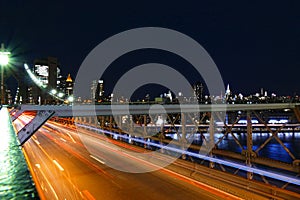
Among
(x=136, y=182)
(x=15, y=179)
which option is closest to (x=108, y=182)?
(x=136, y=182)

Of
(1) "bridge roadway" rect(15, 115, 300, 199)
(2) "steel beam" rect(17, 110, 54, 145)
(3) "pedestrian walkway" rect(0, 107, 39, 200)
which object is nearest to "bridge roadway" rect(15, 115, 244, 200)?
(1) "bridge roadway" rect(15, 115, 300, 199)

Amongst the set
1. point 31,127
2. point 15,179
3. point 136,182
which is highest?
point 15,179

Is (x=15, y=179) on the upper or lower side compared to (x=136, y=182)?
upper

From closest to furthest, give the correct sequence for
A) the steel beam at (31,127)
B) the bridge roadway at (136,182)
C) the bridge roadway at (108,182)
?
1. the steel beam at (31,127)
2. the bridge roadway at (136,182)
3. the bridge roadway at (108,182)

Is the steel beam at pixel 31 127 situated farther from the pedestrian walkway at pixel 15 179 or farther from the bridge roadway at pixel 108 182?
the pedestrian walkway at pixel 15 179

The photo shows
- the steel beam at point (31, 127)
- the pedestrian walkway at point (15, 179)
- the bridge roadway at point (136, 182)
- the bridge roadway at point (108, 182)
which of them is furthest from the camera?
the bridge roadway at point (108, 182)

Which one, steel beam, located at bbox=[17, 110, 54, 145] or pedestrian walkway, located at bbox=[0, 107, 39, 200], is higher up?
pedestrian walkway, located at bbox=[0, 107, 39, 200]

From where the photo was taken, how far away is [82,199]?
982 centimetres

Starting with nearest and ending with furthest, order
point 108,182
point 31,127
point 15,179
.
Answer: point 15,179, point 31,127, point 108,182

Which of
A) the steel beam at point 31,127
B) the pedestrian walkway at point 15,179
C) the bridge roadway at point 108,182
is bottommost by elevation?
the bridge roadway at point 108,182

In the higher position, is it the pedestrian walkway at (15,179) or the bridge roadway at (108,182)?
the pedestrian walkway at (15,179)

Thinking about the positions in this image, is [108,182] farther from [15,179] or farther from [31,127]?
[15,179]

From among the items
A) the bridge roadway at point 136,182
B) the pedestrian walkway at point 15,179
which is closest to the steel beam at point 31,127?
the bridge roadway at point 136,182

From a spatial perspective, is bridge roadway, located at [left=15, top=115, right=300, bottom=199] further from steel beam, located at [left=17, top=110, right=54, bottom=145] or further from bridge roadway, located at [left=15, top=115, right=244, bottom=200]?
steel beam, located at [left=17, top=110, right=54, bottom=145]
